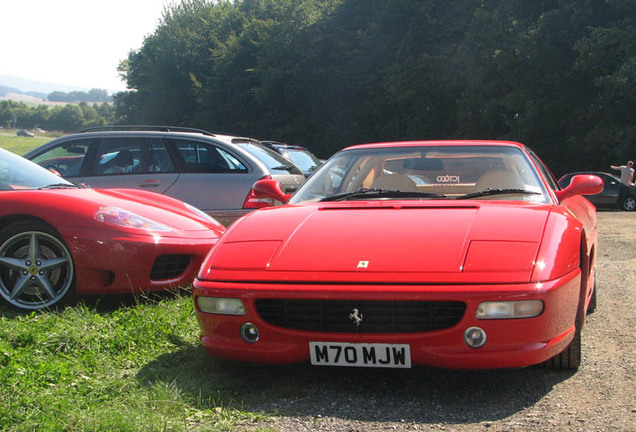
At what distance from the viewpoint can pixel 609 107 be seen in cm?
3155

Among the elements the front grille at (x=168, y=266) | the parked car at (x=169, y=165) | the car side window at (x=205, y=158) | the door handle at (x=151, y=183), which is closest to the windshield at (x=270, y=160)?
the parked car at (x=169, y=165)

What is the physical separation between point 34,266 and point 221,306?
220 cm

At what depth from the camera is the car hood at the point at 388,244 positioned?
11.1 feet

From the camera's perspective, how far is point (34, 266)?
5191mm

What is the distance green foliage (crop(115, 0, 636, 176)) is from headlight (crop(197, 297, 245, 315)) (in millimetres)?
28725

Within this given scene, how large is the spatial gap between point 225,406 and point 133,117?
238 ft

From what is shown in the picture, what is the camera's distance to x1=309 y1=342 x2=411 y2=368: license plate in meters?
3.31

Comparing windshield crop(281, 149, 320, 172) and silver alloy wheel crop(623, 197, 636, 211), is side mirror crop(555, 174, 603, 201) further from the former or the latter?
silver alloy wheel crop(623, 197, 636, 211)

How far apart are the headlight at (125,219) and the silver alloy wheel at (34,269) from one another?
343 millimetres

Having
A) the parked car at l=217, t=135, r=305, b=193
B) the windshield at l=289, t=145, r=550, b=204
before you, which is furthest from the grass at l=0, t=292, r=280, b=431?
the parked car at l=217, t=135, r=305, b=193

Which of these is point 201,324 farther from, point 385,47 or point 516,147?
point 385,47

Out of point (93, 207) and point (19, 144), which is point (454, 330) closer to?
point (93, 207)

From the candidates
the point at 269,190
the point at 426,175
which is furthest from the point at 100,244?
the point at 426,175

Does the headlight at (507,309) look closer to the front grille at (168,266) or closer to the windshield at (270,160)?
the front grille at (168,266)
